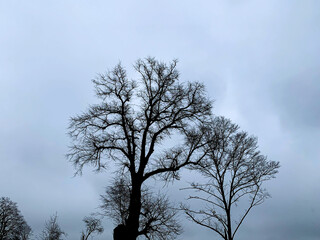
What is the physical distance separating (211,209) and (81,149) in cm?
959

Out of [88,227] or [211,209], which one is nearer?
[211,209]

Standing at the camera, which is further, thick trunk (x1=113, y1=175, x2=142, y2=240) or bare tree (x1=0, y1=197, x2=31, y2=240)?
bare tree (x1=0, y1=197, x2=31, y2=240)

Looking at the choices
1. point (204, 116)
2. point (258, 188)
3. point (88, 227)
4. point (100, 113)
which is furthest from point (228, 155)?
point (88, 227)

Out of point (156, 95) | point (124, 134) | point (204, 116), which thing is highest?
point (156, 95)

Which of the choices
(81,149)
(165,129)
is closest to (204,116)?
(165,129)

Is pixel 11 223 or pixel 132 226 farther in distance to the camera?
pixel 11 223

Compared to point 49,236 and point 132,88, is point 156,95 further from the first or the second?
point 49,236

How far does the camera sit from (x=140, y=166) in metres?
13.2

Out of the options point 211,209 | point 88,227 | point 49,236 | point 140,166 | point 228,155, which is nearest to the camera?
point 140,166

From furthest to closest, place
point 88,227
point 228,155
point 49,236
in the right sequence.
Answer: point 88,227, point 49,236, point 228,155

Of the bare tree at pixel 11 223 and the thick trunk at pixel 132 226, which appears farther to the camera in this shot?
the bare tree at pixel 11 223

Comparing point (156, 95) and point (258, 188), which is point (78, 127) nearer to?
point (156, 95)

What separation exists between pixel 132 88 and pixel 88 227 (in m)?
26.0

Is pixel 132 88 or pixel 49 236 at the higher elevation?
pixel 132 88
